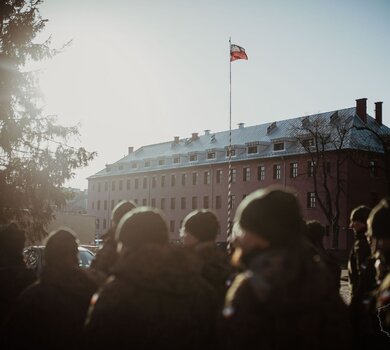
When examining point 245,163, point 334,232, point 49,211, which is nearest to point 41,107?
point 49,211

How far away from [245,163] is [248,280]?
2308 inches

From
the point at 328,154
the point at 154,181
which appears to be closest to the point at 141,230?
the point at 328,154

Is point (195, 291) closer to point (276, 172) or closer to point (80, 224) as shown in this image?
point (80, 224)

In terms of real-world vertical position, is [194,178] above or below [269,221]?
above

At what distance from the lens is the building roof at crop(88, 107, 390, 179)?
51.2m

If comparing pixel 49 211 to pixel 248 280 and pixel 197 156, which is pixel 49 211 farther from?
pixel 197 156

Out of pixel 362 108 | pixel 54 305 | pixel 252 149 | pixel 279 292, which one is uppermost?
pixel 362 108

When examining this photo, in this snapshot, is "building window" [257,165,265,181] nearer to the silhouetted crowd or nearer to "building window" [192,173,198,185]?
"building window" [192,173,198,185]

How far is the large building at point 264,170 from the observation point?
1940 inches

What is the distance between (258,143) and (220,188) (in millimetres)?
7102

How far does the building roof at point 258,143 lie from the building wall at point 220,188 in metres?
1.02

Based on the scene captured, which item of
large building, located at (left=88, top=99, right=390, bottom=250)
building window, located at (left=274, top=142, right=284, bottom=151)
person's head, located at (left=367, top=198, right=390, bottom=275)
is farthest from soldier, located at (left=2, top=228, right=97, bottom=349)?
building window, located at (left=274, top=142, right=284, bottom=151)

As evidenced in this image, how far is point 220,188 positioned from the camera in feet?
206

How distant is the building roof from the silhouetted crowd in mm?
40617
